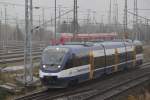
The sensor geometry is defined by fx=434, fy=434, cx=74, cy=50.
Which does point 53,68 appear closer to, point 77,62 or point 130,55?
point 77,62

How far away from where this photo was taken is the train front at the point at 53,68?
24.8 metres

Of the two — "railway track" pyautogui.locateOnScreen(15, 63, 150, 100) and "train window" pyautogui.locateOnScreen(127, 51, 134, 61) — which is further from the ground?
"train window" pyautogui.locateOnScreen(127, 51, 134, 61)

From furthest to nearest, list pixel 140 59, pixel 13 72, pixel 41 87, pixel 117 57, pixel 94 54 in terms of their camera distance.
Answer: pixel 140 59 < pixel 117 57 < pixel 13 72 < pixel 94 54 < pixel 41 87

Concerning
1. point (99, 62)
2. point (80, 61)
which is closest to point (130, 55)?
point (99, 62)

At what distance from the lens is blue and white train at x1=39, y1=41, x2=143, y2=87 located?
2495 cm

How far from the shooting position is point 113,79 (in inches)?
1255

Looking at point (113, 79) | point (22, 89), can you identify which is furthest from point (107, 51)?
point (22, 89)

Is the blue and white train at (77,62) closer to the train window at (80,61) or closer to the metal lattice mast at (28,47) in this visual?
the train window at (80,61)

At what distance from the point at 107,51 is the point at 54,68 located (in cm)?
826

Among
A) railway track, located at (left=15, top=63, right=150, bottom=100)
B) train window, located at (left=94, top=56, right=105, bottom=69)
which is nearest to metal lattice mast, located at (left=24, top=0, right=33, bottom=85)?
railway track, located at (left=15, top=63, right=150, bottom=100)

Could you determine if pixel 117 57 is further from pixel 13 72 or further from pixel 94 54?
pixel 13 72

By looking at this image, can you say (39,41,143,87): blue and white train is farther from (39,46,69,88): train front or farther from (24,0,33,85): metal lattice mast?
(24,0,33,85): metal lattice mast

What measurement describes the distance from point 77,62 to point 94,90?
80.5 inches

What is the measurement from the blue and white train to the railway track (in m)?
0.48
